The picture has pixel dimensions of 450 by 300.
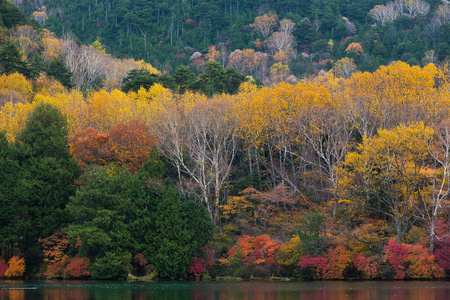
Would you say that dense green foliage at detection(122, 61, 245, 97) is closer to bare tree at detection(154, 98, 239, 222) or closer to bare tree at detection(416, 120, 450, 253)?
bare tree at detection(154, 98, 239, 222)

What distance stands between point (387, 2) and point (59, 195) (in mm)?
116258

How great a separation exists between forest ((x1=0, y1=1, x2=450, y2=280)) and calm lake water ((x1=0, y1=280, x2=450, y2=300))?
3.34 meters

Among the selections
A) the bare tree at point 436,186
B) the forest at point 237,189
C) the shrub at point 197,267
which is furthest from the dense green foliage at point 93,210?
the bare tree at point 436,186

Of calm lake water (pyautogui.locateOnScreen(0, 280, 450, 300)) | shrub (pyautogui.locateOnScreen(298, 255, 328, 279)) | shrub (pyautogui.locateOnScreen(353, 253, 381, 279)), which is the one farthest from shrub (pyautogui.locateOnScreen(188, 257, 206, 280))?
shrub (pyautogui.locateOnScreen(353, 253, 381, 279))

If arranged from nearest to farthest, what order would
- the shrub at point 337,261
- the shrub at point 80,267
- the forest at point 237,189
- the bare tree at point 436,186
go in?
the bare tree at point 436,186
the shrub at point 337,261
the forest at point 237,189
the shrub at point 80,267

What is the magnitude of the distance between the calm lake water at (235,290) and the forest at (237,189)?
334 cm

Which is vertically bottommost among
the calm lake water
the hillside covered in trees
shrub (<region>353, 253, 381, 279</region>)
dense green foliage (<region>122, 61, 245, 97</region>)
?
the calm lake water

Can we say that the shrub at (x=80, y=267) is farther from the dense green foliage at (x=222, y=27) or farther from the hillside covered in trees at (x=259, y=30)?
the dense green foliage at (x=222, y=27)

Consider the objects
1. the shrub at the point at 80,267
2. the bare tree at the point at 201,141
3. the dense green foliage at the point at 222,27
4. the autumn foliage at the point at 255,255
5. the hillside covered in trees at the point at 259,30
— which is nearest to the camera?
the shrub at the point at 80,267

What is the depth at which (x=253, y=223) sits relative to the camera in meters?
49.9

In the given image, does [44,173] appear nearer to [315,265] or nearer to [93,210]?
[93,210]

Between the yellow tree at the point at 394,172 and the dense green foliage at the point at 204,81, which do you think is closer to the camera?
the yellow tree at the point at 394,172

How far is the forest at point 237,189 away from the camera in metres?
41.4

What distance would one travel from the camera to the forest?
4144 cm
